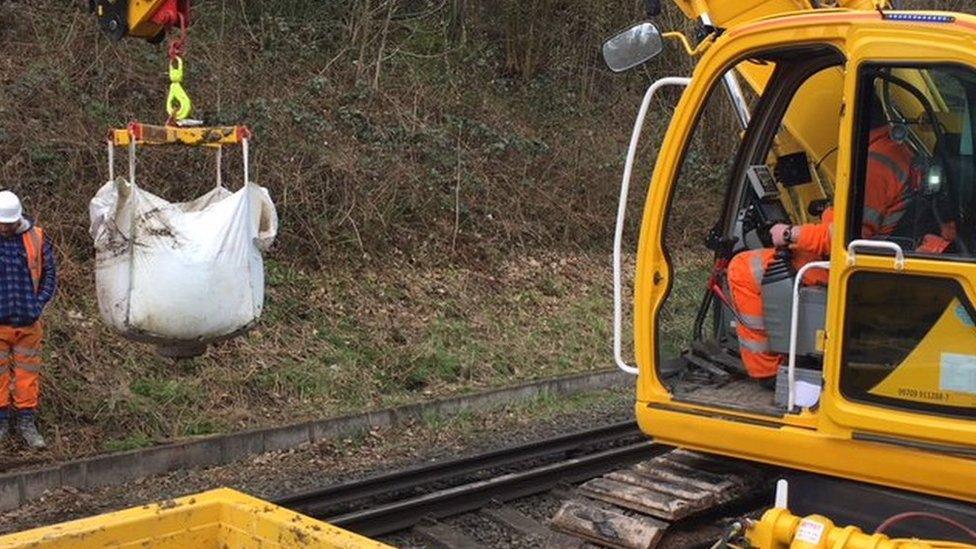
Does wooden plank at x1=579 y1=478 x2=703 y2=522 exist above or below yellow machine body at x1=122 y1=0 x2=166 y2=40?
below

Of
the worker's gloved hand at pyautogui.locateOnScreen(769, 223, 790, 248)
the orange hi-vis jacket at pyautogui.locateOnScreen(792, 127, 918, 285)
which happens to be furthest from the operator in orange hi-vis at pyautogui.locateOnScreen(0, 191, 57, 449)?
the orange hi-vis jacket at pyautogui.locateOnScreen(792, 127, 918, 285)

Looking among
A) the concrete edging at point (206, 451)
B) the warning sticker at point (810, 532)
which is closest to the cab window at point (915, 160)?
the warning sticker at point (810, 532)

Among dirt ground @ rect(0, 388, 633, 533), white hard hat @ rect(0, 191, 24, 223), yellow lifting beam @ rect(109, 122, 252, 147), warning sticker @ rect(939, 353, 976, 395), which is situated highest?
yellow lifting beam @ rect(109, 122, 252, 147)

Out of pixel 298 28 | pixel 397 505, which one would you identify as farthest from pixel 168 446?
pixel 298 28

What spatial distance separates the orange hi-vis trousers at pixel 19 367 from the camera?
7883mm

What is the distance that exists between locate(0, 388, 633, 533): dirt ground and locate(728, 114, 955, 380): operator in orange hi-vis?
3.93 metres

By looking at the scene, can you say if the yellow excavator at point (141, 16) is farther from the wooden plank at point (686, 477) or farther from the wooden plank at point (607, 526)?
the wooden plank at point (686, 477)

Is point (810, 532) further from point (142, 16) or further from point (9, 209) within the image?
point (9, 209)

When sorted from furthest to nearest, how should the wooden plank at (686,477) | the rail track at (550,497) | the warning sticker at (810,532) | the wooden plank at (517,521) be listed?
the wooden plank at (517,521) → the wooden plank at (686,477) → the rail track at (550,497) → the warning sticker at (810,532)

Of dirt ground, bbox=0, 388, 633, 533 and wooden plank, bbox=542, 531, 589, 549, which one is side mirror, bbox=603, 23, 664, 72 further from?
dirt ground, bbox=0, 388, 633, 533

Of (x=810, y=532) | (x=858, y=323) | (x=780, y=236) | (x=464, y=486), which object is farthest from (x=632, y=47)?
(x=464, y=486)

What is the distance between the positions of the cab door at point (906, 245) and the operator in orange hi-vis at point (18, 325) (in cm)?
605

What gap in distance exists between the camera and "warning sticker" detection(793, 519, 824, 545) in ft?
11.1

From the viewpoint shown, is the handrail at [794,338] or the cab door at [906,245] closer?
the cab door at [906,245]
